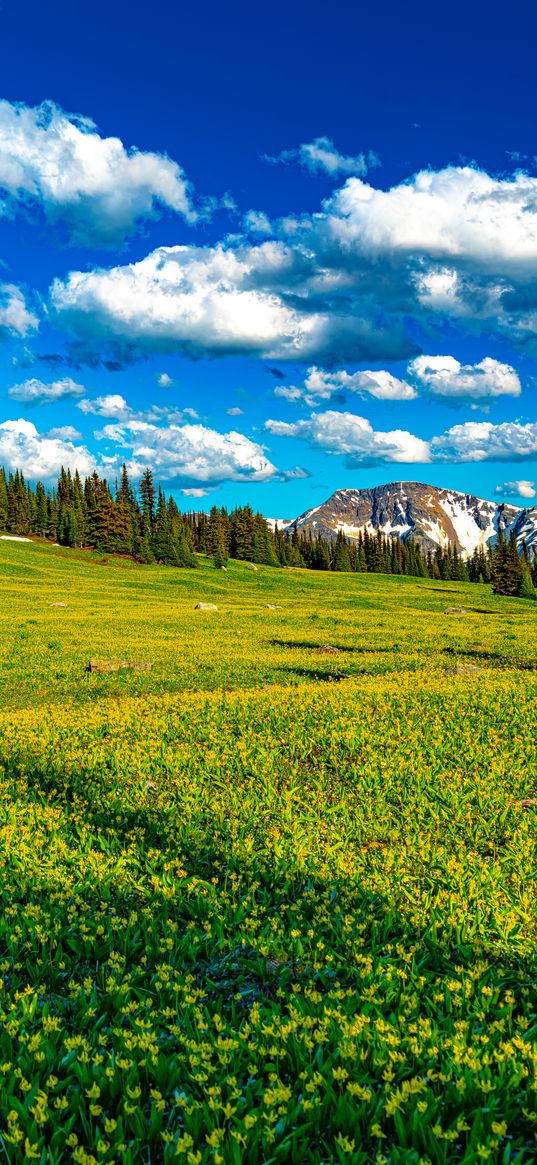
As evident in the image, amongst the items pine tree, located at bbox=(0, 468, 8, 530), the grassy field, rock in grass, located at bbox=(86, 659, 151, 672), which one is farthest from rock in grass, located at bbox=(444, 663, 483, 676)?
pine tree, located at bbox=(0, 468, 8, 530)

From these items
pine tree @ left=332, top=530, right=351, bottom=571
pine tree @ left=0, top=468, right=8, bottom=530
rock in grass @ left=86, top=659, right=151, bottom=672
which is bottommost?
rock in grass @ left=86, top=659, right=151, bottom=672

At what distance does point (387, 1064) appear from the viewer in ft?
12.9

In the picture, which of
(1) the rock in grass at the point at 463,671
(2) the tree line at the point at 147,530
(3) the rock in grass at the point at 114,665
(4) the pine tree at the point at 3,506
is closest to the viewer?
(1) the rock in grass at the point at 463,671

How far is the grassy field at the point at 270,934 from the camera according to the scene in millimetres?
3607

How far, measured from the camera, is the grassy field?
361cm

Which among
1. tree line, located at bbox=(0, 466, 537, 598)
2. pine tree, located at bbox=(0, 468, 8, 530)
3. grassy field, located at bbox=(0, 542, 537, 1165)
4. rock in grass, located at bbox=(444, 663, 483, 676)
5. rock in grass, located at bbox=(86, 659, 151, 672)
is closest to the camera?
grassy field, located at bbox=(0, 542, 537, 1165)

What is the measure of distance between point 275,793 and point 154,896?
10.3 feet

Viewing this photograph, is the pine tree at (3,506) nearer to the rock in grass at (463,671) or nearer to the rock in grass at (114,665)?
the rock in grass at (114,665)

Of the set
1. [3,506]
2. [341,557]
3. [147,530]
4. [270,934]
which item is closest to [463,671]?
[270,934]

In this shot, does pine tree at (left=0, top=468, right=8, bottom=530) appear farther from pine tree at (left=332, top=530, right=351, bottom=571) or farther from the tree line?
pine tree at (left=332, top=530, right=351, bottom=571)

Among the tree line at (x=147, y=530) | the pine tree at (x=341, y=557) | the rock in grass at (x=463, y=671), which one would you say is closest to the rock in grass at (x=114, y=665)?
the rock in grass at (x=463, y=671)

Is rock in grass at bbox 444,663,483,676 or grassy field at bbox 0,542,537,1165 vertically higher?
grassy field at bbox 0,542,537,1165

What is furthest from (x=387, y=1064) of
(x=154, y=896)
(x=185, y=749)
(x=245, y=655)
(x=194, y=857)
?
(x=245, y=655)

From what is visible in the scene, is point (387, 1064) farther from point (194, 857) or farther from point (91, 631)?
point (91, 631)
